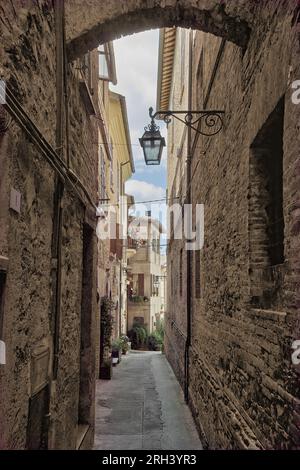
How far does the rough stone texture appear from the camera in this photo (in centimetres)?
321

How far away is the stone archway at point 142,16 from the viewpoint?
4.73 m

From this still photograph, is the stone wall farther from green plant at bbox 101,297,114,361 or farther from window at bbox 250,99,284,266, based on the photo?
green plant at bbox 101,297,114,361

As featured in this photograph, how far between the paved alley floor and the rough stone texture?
54 cm

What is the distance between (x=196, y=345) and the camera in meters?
8.74

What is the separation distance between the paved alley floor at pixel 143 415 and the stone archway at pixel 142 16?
5.42 meters

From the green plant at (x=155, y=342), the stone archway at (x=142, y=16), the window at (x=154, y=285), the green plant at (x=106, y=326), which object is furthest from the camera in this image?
the window at (x=154, y=285)

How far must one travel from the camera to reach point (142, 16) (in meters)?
4.94

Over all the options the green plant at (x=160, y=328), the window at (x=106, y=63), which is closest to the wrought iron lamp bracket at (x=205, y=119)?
the window at (x=106, y=63)

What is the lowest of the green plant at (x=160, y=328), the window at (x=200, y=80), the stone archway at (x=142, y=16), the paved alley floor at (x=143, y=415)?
the green plant at (x=160, y=328)

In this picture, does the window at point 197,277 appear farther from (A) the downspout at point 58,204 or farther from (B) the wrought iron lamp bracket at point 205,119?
(A) the downspout at point 58,204

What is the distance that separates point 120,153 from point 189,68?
10.6 metres

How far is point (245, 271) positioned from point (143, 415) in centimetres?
508

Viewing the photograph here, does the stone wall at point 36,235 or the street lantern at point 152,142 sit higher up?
the street lantern at point 152,142

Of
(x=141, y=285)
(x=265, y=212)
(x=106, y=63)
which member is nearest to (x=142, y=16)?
(x=265, y=212)
